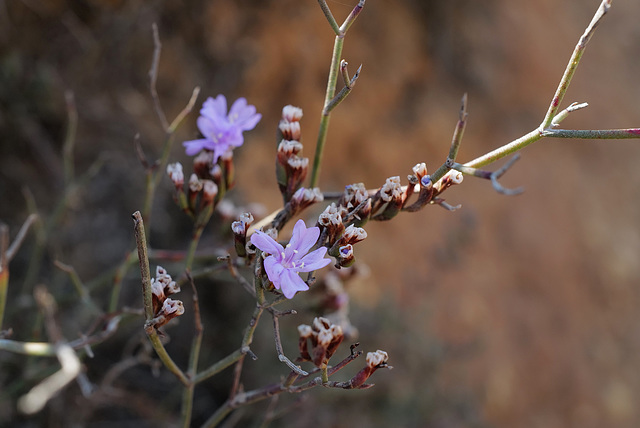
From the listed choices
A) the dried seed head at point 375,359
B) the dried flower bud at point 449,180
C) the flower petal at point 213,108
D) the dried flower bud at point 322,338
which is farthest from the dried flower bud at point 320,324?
the flower petal at point 213,108

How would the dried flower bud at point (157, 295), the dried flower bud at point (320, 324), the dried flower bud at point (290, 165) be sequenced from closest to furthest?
the dried flower bud at point (157, 295) → the dried flower bud at point (320, 324) → the dried flower bud at point (290, 165)

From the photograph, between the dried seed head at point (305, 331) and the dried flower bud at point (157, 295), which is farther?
the dried seed head at point (305, 331)

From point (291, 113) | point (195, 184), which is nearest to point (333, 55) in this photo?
point (291, 113)

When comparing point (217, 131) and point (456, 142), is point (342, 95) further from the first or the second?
point (217, 131)

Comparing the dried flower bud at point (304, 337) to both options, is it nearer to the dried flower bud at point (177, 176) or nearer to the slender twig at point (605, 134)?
the dried flower bud at point (177, 176)

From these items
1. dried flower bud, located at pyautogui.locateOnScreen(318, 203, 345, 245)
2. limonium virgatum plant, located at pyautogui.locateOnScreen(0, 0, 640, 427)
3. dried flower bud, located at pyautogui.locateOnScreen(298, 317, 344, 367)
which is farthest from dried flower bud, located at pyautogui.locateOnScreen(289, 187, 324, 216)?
dried flower bud, located at pyautogui.locateOnScreen(298, 317, 344, 367)

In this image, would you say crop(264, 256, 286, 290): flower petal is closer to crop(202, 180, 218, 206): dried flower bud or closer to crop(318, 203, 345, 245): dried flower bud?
crop(318, 203, 345, 245): dried flower bud

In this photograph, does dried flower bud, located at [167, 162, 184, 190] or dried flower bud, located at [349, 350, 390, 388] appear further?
dried flower bud, located at [167, 162, 184, 190]

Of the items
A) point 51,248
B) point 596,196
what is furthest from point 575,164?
point 51,248
